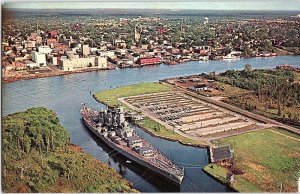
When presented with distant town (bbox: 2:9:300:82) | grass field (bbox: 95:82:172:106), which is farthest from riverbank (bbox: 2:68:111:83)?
grass field (bbox: 95:82:172:106)

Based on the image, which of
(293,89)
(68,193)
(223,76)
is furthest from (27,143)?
(293,89)

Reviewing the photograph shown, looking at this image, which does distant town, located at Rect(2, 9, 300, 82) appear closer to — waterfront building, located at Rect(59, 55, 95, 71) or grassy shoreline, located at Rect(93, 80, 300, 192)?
waterfront building, located at Rect(59, 55, 95, 71)

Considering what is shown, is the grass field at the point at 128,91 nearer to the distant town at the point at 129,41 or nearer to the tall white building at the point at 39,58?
the distant town at the point at 129,41

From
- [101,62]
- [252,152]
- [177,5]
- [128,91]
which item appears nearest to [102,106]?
[128,91]

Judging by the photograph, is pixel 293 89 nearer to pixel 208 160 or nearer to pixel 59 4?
pixel 208 160

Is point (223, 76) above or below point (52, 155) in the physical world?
above

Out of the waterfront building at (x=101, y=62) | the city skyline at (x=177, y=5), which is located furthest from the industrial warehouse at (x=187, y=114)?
the city skyline at (x=177, y=5)
